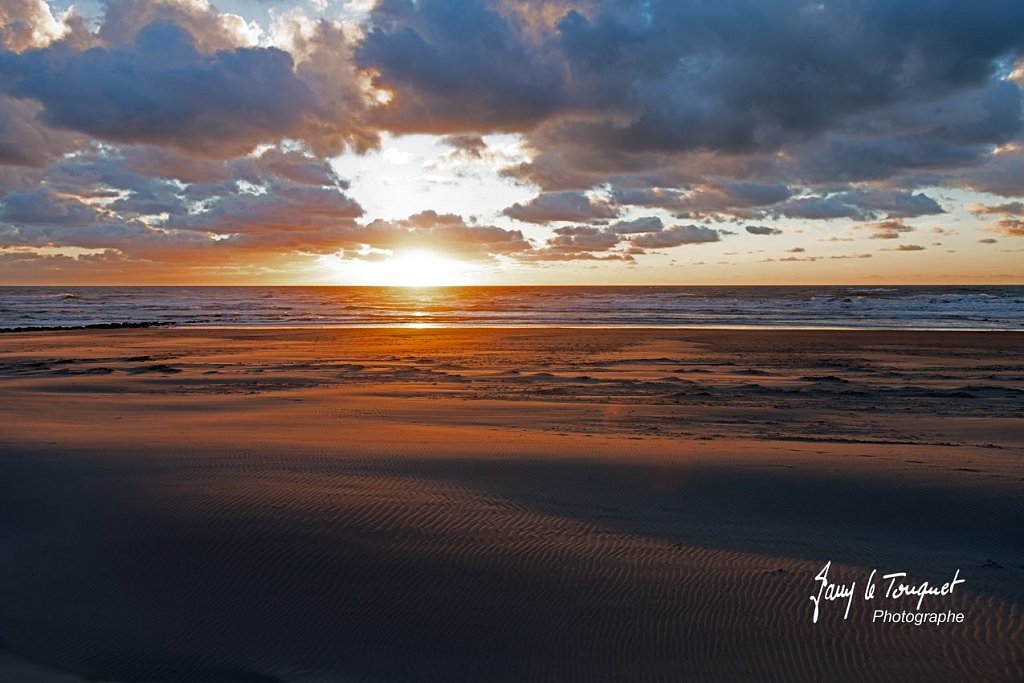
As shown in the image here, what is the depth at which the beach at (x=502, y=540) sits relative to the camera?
14.1ft

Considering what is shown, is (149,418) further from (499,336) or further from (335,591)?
(499,336)

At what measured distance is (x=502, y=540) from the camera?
19.0 feet

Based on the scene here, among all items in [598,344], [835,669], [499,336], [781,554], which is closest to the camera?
[835,669]

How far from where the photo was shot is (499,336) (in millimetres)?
31031

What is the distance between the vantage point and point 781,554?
5590 millimetres

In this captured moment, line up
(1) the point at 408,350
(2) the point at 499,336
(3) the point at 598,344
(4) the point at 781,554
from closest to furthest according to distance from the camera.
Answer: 1. (4) the point at 781,554
2. (1) the point at 408,350
3. (3) the point at 598,344
4. (2) the point at 499,336

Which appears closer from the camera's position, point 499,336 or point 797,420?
point 797,420

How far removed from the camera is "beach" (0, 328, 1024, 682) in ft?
14.1

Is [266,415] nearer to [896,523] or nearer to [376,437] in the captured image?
[376,437]

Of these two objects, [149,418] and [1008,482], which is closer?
[1008,482]

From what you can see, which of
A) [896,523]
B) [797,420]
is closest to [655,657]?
[896,523]

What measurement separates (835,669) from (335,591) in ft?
11.0

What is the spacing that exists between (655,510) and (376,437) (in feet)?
14.6

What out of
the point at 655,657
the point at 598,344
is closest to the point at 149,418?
the point at 655,657
